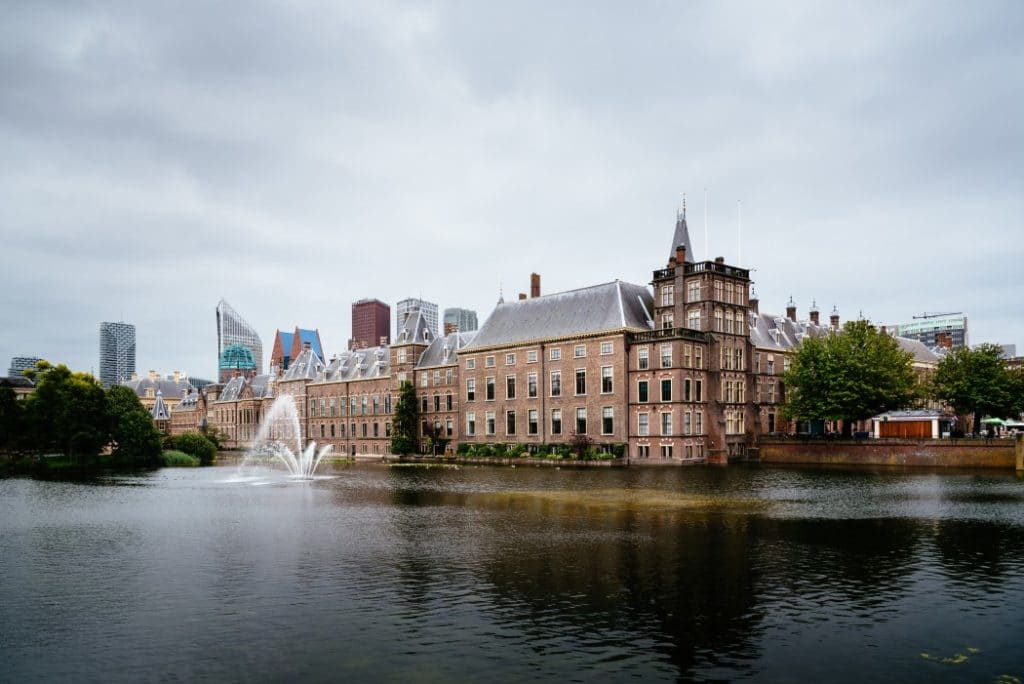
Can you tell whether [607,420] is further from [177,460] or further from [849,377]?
[177,460]

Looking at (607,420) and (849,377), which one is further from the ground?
(849,377)

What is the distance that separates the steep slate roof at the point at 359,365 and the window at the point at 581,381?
38.0m

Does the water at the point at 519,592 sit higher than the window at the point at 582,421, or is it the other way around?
the window at the point at 582,421

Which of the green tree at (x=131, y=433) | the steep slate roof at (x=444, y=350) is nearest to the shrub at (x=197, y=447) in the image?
the green tree at (x=131, y=433)

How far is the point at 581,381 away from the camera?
81.8 meters

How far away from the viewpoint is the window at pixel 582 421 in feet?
267

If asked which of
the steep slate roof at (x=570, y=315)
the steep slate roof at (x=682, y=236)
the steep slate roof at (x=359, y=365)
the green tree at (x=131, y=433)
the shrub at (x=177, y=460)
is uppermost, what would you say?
the steep slate roof at (x=682, y=236)

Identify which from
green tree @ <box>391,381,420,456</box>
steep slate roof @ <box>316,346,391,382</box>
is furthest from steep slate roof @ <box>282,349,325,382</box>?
green tree @ <box>391,381,420,456</box>

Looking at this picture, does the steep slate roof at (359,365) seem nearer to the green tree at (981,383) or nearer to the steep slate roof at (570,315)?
the steep slate roof at (570,315)

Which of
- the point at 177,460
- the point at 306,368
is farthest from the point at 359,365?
the point at 177,460

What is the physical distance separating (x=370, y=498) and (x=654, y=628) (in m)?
29.2

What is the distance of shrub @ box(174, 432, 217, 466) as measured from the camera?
90625 millimetres

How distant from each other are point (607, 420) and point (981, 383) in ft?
134

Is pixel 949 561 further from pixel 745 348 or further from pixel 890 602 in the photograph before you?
pixel 745 348
